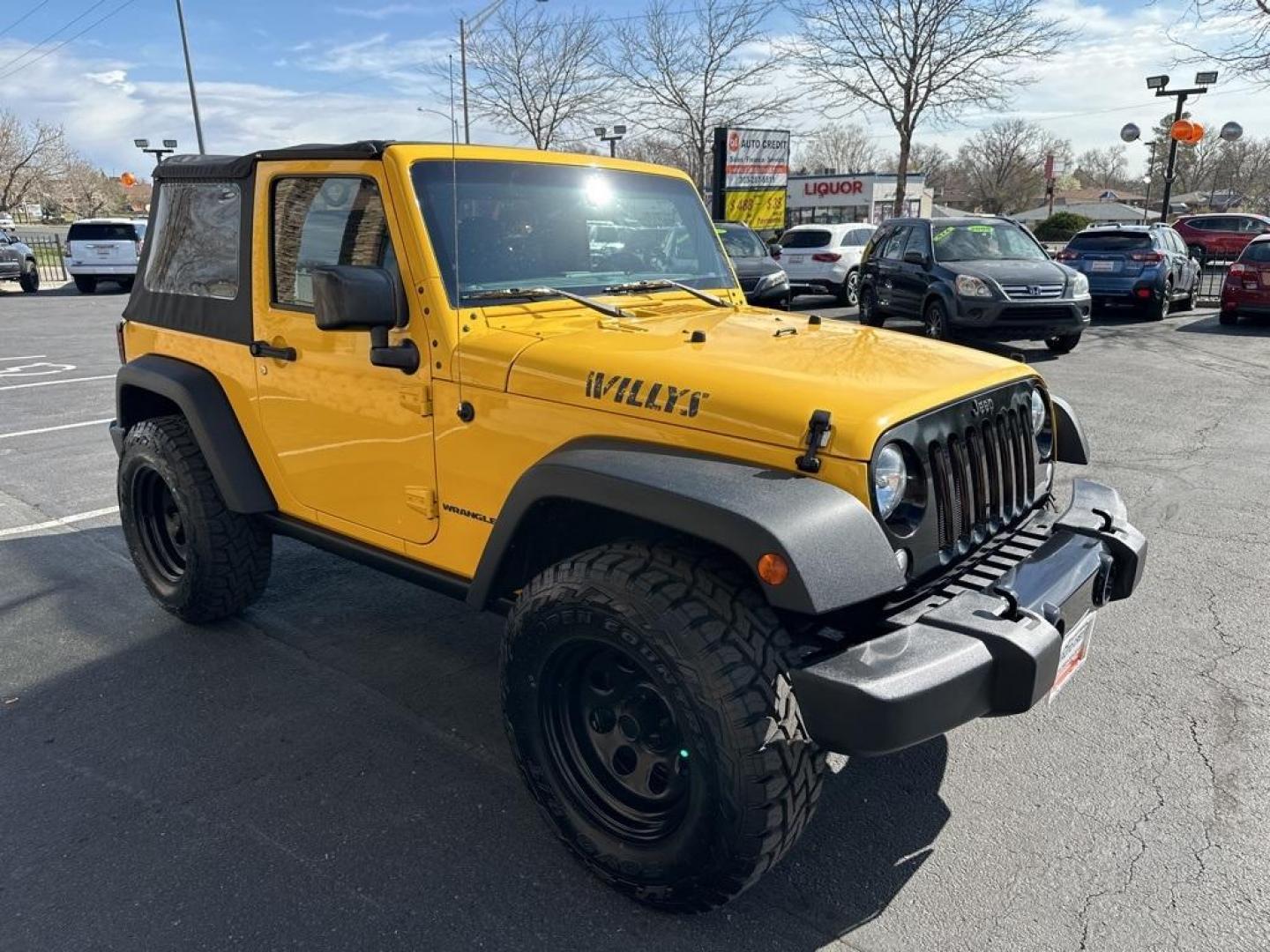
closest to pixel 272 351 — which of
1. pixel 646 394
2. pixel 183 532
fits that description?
pixel 183 532

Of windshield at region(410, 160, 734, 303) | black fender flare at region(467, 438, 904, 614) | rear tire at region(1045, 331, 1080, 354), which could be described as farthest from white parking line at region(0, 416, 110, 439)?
rear tire at region(1045, 331, 1080, 354)

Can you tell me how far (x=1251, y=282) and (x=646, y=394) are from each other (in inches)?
580

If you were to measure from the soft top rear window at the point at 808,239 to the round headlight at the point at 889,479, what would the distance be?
15861mm

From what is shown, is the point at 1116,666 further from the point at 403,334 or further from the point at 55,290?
the point at 55,290

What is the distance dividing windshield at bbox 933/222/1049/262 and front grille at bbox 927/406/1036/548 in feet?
31.1

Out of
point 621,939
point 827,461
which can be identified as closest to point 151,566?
point 621,939

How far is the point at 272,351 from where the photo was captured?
3.39 m

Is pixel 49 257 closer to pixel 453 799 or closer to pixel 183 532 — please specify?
Result: pixel 183 532

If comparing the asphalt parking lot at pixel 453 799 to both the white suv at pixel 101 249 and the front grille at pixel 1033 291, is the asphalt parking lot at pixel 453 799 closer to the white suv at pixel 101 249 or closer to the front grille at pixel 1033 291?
the front grille at pixel 1033 291

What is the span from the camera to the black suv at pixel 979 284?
Result: 10664mm

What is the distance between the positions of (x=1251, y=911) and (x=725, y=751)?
4.93 feet

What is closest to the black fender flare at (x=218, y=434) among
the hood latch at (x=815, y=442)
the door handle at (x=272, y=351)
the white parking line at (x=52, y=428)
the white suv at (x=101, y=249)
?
the door handle at (x=272, y=351)

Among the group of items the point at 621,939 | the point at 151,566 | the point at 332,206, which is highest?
the point at 332,206

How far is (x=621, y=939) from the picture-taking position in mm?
2311
